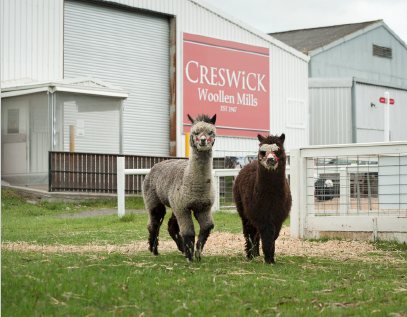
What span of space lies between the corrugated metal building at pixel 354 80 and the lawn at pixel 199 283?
2527cm

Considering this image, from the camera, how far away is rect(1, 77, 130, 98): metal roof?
1722cm

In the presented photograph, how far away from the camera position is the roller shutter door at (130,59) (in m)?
21.9

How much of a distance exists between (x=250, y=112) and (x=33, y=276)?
74.4 feet

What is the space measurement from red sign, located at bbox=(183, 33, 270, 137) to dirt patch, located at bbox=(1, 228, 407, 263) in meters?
16.1

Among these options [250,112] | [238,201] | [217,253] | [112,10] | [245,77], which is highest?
[112,10]

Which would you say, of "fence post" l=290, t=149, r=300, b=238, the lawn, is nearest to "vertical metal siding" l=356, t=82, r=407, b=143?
"fence post" l=290, t=149, r=300, b=238

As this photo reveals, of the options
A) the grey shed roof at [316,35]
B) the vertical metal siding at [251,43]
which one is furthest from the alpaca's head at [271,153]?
the grey shed roof at [316,35]

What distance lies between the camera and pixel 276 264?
6344 millimetres

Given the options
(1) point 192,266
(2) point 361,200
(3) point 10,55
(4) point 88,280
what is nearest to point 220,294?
(4) point 88,280

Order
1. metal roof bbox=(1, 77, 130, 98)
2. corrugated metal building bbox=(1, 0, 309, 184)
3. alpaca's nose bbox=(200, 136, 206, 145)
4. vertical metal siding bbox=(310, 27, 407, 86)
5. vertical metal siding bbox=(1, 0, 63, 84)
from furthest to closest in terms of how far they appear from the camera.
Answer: vertical metal siding bbox=(310, 27, 407, 86), corrugated metal building bbox=(1, 0, 309, 184), vertical metal siding bbox=(1, 0, 63, 84), metal roof bbox=(1, 77, 130, 98), alpaca's nose bbox=(200, 136, 206, 145)

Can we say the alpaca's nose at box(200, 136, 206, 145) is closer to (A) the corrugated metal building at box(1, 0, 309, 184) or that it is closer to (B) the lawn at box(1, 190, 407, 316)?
(B) the lawn at box(1, 190, 407, 316)

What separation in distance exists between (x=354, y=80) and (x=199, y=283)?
29099mm

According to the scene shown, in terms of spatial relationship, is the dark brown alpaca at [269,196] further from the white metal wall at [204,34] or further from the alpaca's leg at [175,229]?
the white metal wall at [204,34]

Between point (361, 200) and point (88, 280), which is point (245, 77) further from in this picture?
point (88, 280)
